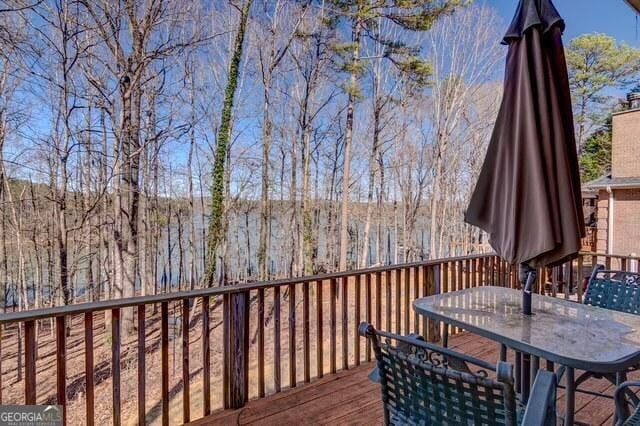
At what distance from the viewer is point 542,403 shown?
1.14 metres

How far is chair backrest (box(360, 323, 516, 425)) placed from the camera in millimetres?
1081

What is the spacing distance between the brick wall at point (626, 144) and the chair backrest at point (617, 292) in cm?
947

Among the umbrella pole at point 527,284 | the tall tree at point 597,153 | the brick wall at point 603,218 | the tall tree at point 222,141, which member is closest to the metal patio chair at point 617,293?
the umbrella pole at point 527,284

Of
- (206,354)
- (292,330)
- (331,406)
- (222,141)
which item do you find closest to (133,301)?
(206,354)

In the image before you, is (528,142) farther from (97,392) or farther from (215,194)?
(215,194)

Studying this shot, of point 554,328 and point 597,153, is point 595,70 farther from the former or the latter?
point 554,328

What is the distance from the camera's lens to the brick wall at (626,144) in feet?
32.7

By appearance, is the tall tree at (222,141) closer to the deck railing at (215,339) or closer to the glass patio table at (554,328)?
the deck railing at (215,339)

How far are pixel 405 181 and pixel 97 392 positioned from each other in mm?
13659

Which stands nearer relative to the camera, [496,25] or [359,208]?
[496,25]

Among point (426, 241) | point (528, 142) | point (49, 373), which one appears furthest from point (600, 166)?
point (49, 373)

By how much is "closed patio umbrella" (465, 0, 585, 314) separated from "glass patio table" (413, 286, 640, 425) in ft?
0.65

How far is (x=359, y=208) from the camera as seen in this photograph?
17.2m

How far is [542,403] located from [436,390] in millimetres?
299
